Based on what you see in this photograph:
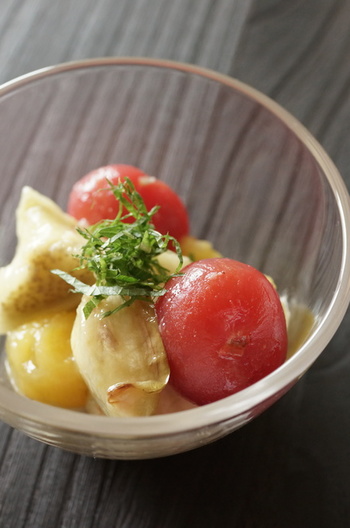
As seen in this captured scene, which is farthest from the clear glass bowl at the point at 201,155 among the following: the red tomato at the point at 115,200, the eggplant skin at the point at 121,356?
the eggplant skin at the point at 121,356

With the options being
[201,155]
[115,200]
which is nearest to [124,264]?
[115,200]

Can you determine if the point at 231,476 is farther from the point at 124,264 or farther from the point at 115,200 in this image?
the point at 115,200

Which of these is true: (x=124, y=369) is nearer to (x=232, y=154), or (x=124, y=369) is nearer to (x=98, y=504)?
(x=98, y=504)

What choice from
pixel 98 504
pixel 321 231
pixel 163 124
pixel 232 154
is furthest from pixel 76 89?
pixel 98 504

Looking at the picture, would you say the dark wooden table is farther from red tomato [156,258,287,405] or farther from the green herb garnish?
the green herb garnish

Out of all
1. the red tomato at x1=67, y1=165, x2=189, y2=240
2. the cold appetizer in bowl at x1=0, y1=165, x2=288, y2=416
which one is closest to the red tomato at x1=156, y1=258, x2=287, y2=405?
the cold appetizer in bowl at x1=0, y1=165, x2=288, y2=416
